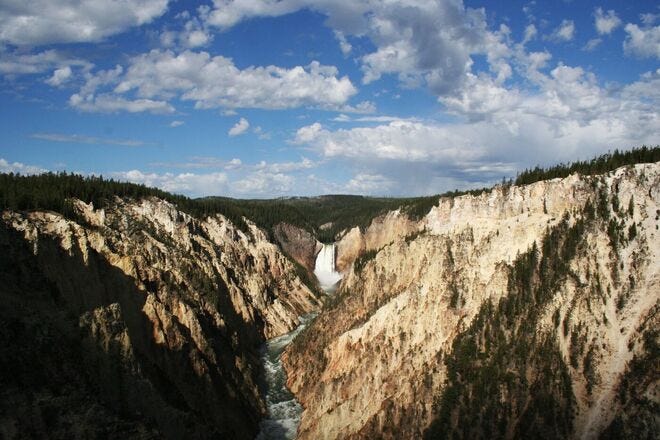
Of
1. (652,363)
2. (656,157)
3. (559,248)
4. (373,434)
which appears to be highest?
(656,157)

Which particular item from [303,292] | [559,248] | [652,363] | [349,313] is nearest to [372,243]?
[303,292]

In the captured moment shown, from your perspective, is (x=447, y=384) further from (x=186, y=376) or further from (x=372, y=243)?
(x=372, y=243)

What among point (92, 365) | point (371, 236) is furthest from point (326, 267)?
point (92, 365)

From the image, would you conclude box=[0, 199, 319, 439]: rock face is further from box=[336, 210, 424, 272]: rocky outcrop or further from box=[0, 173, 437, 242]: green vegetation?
box=[336, 210, 424, 272]: rocky outcrop

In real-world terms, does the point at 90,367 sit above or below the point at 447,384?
above

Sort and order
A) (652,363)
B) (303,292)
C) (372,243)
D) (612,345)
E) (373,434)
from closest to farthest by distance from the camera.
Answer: (652,363)
(612,345)
(373,434)
(303,292)
(372,243)

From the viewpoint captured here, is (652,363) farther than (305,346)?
No

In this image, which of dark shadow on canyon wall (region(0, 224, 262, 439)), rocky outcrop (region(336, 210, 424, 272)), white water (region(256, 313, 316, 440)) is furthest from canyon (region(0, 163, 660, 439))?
rocky outcrop (region(336, 210, 424, 272))
